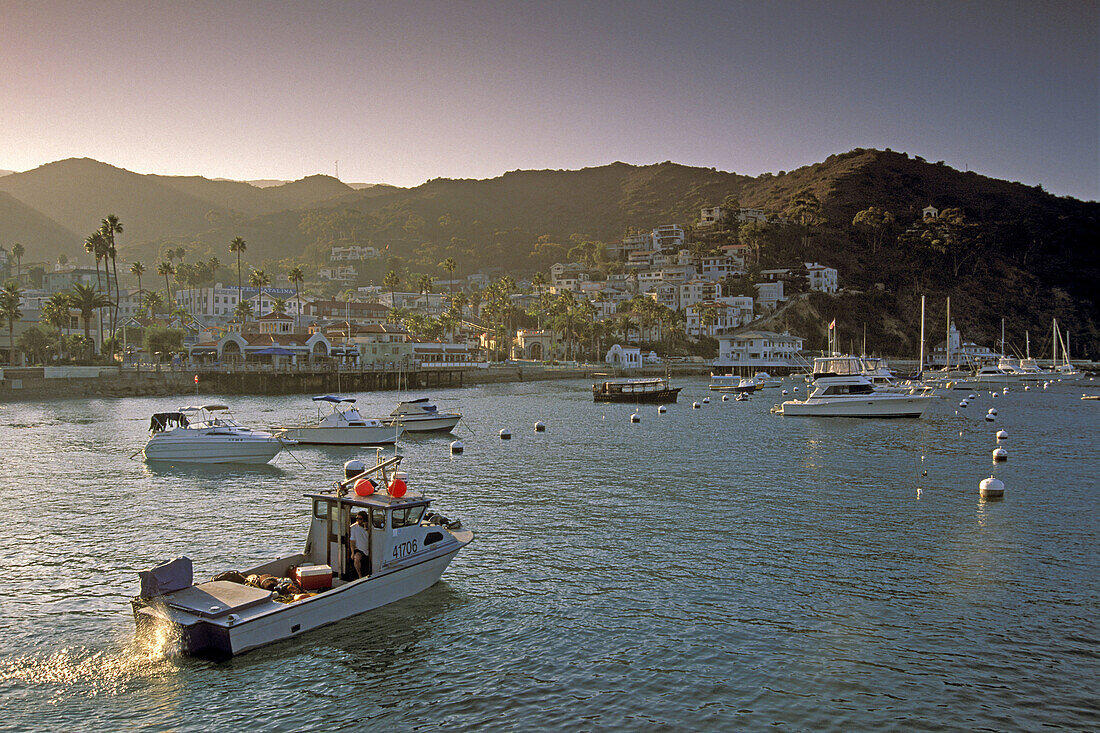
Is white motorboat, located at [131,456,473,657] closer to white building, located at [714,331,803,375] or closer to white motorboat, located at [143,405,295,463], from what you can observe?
white motorboat, located at [143,405,295,463]

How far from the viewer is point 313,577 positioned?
17.7 meters

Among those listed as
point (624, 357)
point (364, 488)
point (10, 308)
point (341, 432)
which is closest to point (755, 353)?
point (624, 357)

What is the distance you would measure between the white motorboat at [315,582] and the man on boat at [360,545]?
0.09 metres

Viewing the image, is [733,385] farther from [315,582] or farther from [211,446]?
[315,582]

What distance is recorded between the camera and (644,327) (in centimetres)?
19562

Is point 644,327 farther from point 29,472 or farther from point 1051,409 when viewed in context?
point 29,472


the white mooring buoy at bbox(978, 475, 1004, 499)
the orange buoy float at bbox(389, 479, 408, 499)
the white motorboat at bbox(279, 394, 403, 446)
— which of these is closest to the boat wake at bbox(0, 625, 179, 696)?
the orange buoy float at bbox(389, 479, 408, 499)

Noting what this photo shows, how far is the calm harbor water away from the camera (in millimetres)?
14461

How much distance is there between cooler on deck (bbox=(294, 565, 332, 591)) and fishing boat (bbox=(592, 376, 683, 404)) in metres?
74.8

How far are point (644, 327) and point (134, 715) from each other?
609ft

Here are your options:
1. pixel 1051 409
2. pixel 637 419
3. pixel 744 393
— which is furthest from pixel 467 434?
pixel 1051 409

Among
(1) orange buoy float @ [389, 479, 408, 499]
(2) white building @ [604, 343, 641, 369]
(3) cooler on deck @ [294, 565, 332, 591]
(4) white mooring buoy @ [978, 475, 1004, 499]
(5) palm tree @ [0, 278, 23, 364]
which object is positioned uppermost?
(5) palm tree @ [0, 278, 23, 364]

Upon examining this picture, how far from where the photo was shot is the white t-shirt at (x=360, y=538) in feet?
60.7

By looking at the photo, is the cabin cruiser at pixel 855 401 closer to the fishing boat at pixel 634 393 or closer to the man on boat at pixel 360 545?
the fishing boat at pixel 634 393
